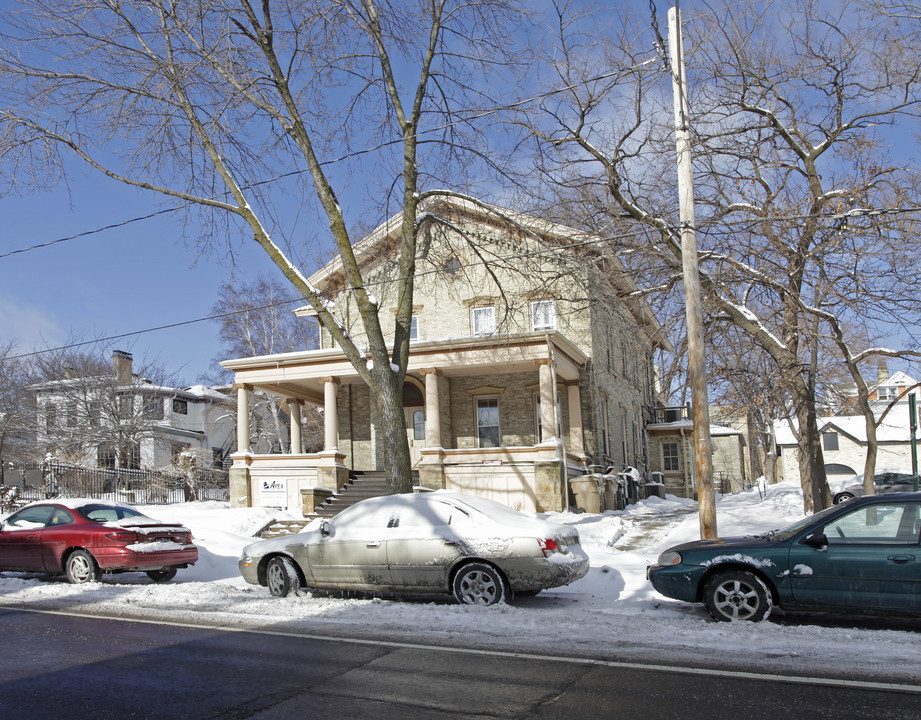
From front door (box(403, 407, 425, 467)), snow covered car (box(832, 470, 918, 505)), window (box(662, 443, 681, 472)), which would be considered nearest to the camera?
snow covered car (box(832, 470, 918, 505))

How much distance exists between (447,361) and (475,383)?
9.26 feet

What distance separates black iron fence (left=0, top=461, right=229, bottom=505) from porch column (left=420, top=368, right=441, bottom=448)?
1081cm

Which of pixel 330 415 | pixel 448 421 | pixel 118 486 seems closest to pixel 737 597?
pixel 330 415

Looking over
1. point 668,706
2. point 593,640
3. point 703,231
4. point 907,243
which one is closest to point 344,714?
point 668,706

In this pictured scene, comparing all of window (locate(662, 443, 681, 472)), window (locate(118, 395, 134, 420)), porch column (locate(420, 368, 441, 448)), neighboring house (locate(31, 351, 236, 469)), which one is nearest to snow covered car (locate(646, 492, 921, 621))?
porch column (locate(420, 368, 441, 448))

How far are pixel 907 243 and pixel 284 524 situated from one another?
1534 centimetres

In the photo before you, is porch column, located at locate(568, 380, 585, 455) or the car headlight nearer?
the car headlight

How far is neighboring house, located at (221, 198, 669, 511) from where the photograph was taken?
20.2 m

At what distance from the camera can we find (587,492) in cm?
2217

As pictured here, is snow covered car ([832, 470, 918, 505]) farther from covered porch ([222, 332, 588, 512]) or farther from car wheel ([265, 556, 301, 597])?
car wheel ([265, 556, 301, 597])

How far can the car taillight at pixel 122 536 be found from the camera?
40.3 feet

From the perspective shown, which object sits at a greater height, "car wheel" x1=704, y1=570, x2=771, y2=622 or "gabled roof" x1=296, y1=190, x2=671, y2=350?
"gabled roof" x1=296, y1=190, x2=671, y2=350

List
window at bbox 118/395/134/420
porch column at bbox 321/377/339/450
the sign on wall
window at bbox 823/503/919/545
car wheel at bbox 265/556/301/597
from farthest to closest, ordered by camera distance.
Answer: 1. window at bbox 118/395/134/420
2. the sign on wall
3. porch column at bbox 321/377/339/450
4. car wheel at bbox 265/556/301/597
5. window at bbox 823/503/919/545

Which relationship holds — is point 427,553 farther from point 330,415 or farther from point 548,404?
point 330,415
